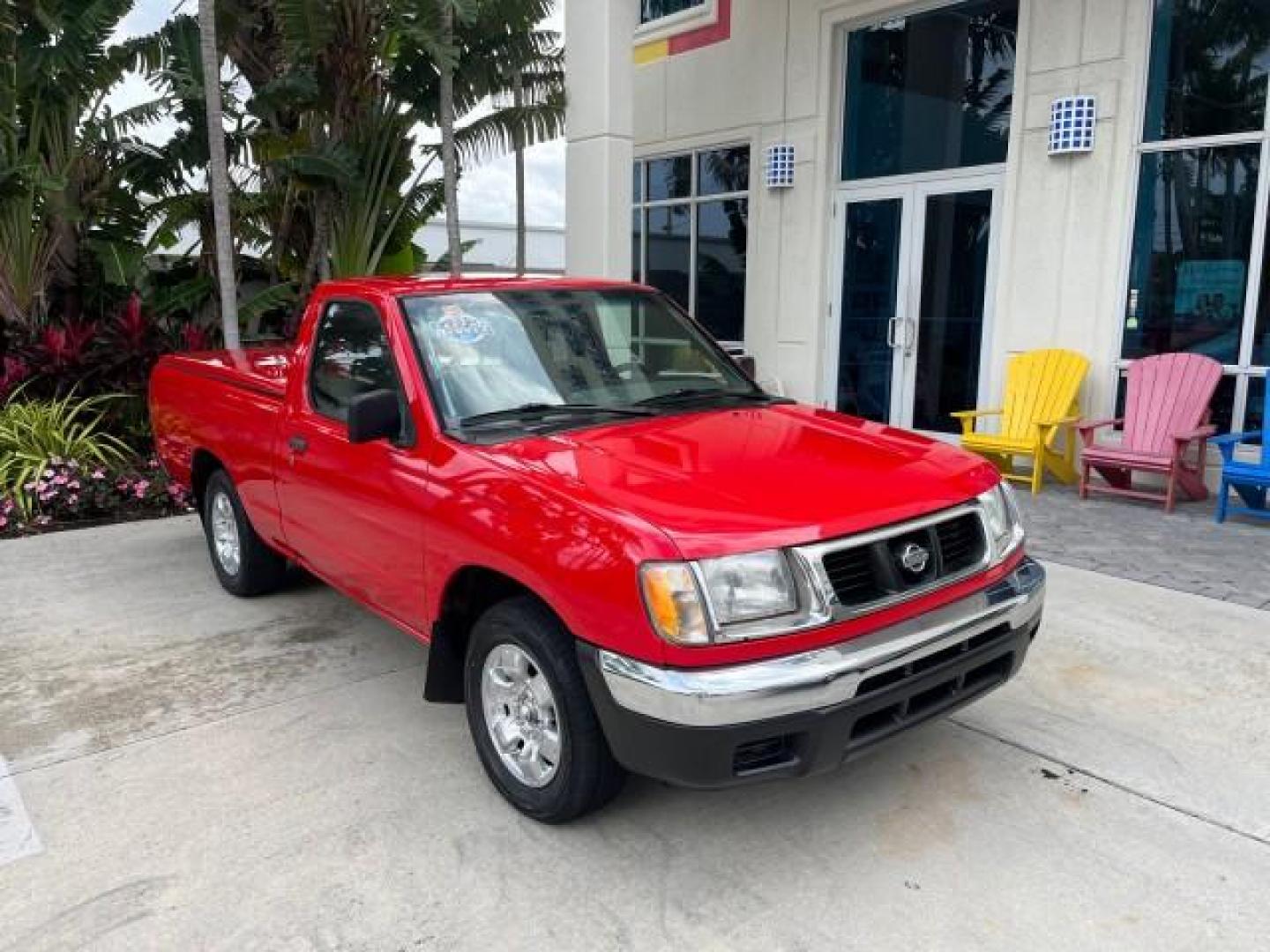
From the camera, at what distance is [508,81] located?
10047 mm

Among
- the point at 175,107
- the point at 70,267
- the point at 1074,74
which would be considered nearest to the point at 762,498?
the point at 1074,74

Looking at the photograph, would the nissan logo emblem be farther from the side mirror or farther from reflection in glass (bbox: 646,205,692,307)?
reflection in glass (bbox: 646,205,692,307)

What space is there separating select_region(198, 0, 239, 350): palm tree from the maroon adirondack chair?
288 inches

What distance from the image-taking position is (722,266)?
1190 centimetres

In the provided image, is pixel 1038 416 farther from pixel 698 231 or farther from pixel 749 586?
pixel 749 586

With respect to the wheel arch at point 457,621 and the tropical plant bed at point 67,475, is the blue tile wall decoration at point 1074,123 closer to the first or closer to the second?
the wheel arch at point 457,621

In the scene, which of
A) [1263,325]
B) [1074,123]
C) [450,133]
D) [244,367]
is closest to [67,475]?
[244,367]

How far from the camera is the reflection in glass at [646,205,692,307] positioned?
1247 centimetres

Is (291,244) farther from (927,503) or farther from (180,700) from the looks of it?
(927,503)

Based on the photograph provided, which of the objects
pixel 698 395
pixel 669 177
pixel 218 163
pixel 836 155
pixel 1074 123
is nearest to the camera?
pixel 698 395

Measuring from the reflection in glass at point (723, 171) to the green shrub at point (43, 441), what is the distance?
23.5ft

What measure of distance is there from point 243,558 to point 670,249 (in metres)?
8.59

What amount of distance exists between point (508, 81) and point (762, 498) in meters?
8.50

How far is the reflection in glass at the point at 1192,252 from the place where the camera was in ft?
24.8
